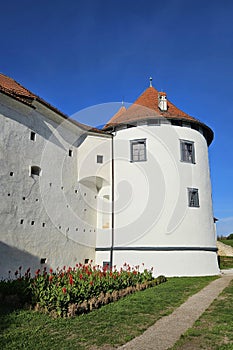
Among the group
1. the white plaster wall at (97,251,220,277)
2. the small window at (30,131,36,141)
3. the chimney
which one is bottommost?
the white plaster wall at (97,251,220,277)

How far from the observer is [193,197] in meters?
17.3

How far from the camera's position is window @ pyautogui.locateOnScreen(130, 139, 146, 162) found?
58.6 feet

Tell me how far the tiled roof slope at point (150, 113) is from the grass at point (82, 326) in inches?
454

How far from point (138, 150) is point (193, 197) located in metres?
4.12

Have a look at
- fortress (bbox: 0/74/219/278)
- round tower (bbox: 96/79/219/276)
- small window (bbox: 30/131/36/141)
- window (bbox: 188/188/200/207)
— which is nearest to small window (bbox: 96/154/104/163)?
fortress (bbox: 0/74/219/278)

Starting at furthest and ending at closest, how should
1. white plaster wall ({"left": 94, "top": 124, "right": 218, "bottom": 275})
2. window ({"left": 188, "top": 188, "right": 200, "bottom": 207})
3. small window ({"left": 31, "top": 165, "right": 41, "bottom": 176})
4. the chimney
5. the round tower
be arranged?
1. the chimney
2. window ({"left": 188, "top": 188, "right": 200, "bottom": 207})
3. white plaster wall ({"left": 94, "top": 124, "right": 218, "bottom": 275})
4. the round tower
5. small window ({"left": 31, "top": 165, "right": 41, "bottom": 176})

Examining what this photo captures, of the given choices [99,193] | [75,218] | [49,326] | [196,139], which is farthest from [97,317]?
[196,139]

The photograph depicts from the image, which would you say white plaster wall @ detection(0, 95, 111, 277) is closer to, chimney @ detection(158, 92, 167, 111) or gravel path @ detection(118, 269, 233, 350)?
chimney @ detection(158, 92, 167, 111)

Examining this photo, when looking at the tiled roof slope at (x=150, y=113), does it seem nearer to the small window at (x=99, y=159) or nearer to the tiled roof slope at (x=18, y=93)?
the small window at (x=99, y=159)

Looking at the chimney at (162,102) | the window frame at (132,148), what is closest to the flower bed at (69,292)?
the window frame at (132,148)

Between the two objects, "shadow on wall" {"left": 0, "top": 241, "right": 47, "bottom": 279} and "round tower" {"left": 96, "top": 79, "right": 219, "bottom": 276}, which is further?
"round tower" {"left": 96, "top": 79, "right": 219, "bottom": 276}

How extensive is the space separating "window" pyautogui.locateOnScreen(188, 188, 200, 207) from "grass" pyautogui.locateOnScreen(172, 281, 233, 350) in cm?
927

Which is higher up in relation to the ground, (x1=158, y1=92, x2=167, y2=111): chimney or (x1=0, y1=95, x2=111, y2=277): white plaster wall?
(x1=158, y1=92, x2=167, y2=111): chimney

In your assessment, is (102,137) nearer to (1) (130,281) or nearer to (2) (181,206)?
(2) (181,206)
